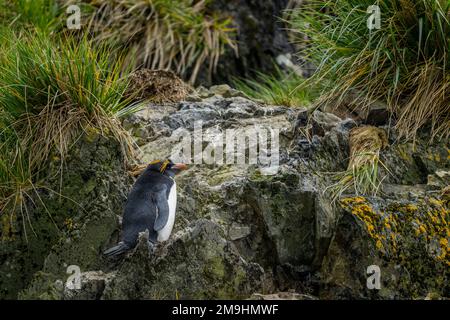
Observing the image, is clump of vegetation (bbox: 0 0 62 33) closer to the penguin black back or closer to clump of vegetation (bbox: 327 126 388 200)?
the penguin black back

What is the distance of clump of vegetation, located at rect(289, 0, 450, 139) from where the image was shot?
649 centimetres

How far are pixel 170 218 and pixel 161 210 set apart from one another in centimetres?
10

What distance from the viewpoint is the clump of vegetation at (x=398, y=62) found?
649 centimetres

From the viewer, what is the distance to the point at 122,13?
368 inches

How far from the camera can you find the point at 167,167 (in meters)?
6.09

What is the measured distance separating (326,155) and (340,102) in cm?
70

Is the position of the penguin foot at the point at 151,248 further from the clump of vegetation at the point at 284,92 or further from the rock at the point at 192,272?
the clump of vegetation at the point at 284,92

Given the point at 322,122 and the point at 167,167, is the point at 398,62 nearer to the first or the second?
the point at 322,122

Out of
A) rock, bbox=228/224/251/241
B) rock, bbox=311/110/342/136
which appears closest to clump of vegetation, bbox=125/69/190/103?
rock, bbox=311/110/342/136

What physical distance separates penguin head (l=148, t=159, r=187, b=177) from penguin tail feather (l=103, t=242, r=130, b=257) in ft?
2.51

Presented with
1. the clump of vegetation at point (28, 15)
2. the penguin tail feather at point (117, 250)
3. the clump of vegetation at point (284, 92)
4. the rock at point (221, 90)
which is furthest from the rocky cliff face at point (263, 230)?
the clump of vegetation at point (28, 15)

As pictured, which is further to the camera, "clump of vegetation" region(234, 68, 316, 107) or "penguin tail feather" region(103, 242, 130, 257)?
"clump of vegetation" region(234, 68, 316, 107)

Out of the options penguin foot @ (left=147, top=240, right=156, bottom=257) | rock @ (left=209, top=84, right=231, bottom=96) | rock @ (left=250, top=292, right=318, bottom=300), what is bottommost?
rock @ (left=209, top=84, right=231, bottom=96)

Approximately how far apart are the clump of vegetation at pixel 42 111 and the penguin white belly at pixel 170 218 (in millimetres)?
659
